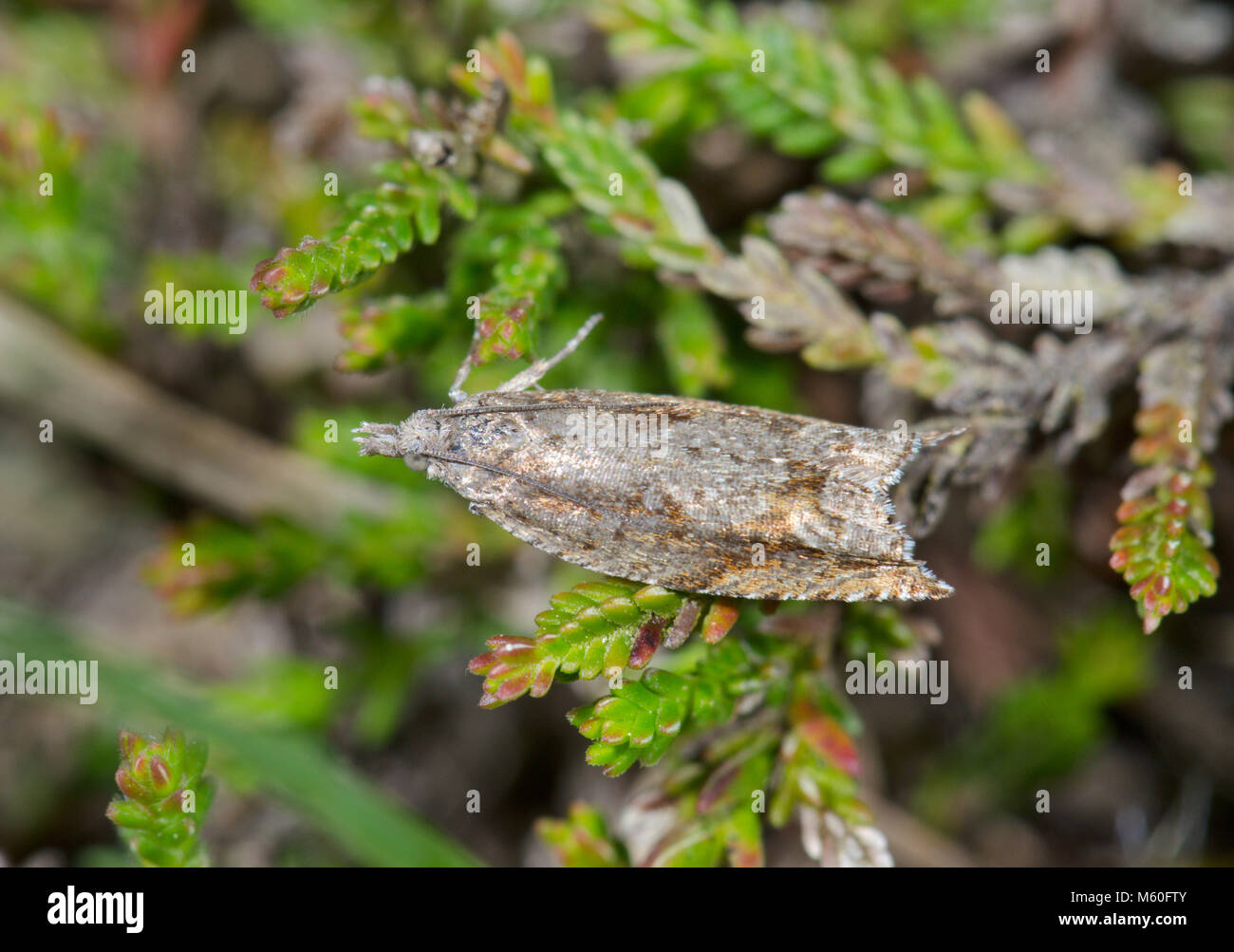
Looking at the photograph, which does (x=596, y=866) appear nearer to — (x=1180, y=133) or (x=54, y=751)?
(x=54, y=751)

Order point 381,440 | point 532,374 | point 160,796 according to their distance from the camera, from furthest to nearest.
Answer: point 381,440, point 532,374, point 160,796

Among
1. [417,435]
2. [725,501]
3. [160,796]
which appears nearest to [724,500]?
[725,501]

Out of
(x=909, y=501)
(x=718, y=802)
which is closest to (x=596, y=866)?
(x=718, y=802)

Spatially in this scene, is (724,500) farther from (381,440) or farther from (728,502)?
(381,440)

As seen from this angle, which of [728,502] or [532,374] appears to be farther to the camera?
[532,374]

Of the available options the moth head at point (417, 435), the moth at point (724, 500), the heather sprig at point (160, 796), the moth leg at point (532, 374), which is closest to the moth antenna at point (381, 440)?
the moth head at point (417, 435)

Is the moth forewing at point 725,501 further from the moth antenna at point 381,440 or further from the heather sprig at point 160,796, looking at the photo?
the heather sprig at point 160,796

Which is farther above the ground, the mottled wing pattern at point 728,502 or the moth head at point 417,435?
the moth head at point 417,435
